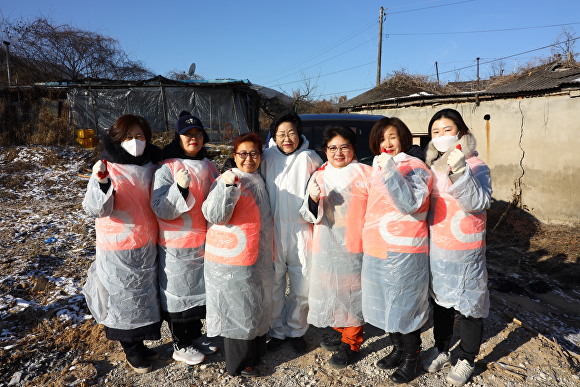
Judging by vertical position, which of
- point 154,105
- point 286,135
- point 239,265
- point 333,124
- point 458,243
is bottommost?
point 239,265

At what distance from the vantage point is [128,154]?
2.37 metres

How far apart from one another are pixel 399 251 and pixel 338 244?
15.7 inches

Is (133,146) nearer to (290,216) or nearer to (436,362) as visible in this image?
(290,216)

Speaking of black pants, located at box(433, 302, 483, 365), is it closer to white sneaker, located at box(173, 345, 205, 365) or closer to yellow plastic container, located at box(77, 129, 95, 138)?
white sneaker, located at box(173, 345, 205, 365)

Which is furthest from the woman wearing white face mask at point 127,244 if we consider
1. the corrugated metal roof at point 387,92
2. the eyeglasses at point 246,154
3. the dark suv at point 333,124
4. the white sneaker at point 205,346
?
the corrugated metal roof at point 387,92

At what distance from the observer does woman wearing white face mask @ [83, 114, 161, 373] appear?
2.32m

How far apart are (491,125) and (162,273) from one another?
283 inches

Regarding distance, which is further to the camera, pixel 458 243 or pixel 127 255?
pixel 127 255

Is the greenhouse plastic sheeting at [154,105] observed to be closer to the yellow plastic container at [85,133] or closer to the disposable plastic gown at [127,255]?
the yellow plastic container at [85,133]

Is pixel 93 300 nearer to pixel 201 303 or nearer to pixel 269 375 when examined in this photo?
pixel 201 303

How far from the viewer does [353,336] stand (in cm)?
258

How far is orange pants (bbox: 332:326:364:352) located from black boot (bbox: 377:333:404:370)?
0.19 m

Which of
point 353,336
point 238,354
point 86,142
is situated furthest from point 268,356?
point 86,142

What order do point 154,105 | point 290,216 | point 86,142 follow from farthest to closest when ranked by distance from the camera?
point 154,105
point 86,142
point 290,216
